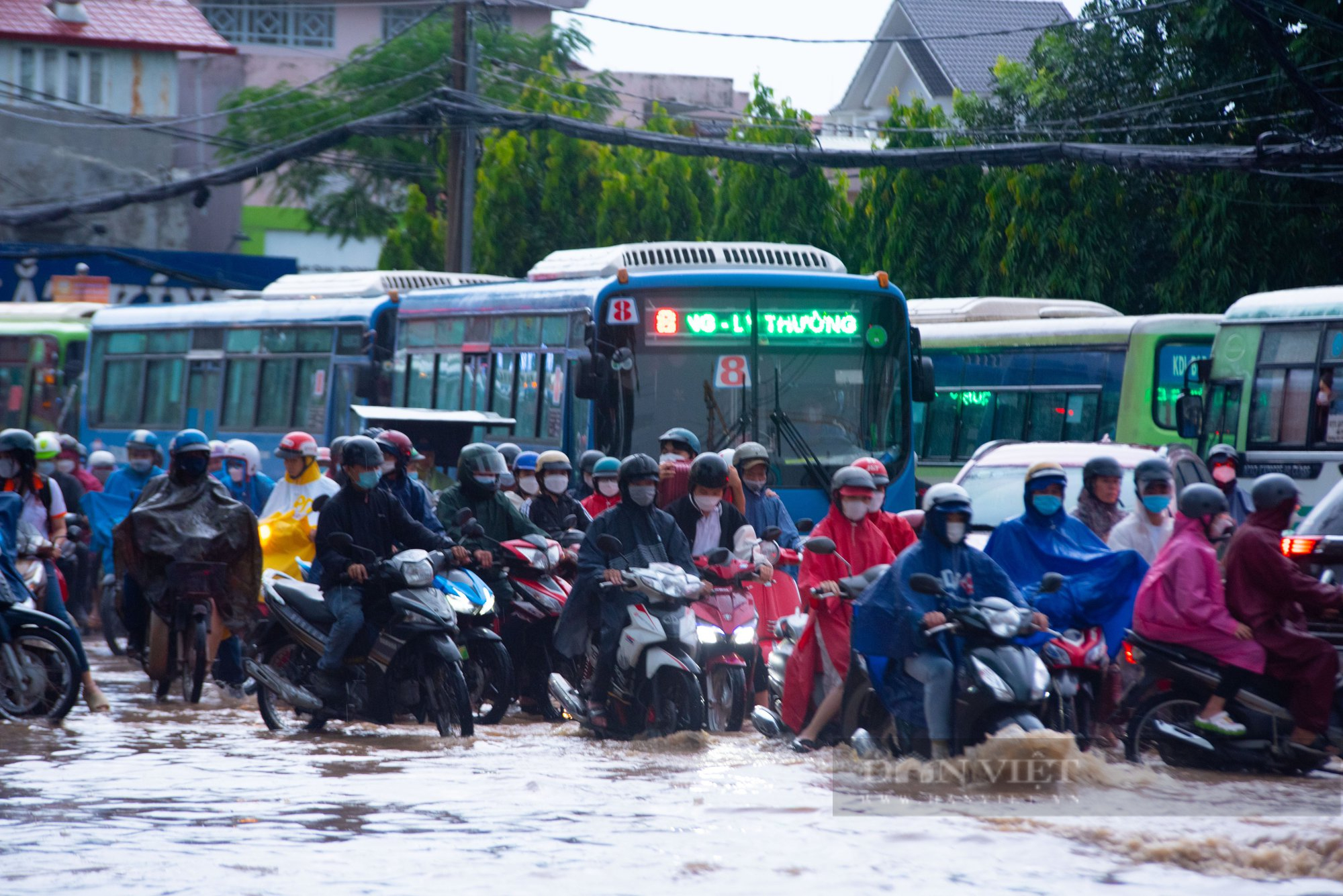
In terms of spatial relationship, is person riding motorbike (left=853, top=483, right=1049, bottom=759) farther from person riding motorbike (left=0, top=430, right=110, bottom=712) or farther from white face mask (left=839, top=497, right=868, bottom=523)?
person riding motorbike (left=0, top=430, right=110, bottom=712)

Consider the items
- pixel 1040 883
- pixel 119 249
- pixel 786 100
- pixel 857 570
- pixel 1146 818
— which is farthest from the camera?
pixel 119 249

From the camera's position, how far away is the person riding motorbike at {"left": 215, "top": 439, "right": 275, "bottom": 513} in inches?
597

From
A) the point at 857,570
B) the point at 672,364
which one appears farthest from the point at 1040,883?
the point at 672,364

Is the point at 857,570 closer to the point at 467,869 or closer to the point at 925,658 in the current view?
the point at 925,658

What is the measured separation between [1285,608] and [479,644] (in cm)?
436

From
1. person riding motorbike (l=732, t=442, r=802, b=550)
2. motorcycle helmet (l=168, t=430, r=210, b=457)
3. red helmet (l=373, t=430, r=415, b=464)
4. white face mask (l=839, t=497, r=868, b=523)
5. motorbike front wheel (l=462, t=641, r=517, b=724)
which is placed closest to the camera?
white face mask (l=839, t=497, r=868, b=523)

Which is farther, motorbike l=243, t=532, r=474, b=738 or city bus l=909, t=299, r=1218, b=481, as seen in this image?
city bus l=909, t=299, r=1218, b=481

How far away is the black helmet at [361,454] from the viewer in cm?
1069

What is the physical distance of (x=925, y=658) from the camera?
896 centimetres

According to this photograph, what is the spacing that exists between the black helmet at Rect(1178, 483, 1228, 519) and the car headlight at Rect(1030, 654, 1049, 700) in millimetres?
1068

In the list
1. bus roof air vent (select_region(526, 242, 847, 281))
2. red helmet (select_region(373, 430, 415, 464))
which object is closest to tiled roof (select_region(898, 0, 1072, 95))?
bus roof air vent (select_region(526, 242, 847, 281))

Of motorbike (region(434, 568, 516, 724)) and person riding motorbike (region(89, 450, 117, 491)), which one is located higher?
person riding motorbike (region(89, 450, 117, 491))

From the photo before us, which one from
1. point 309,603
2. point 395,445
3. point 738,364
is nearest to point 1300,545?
point 395,445

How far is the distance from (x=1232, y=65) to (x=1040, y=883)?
22.3 metres
